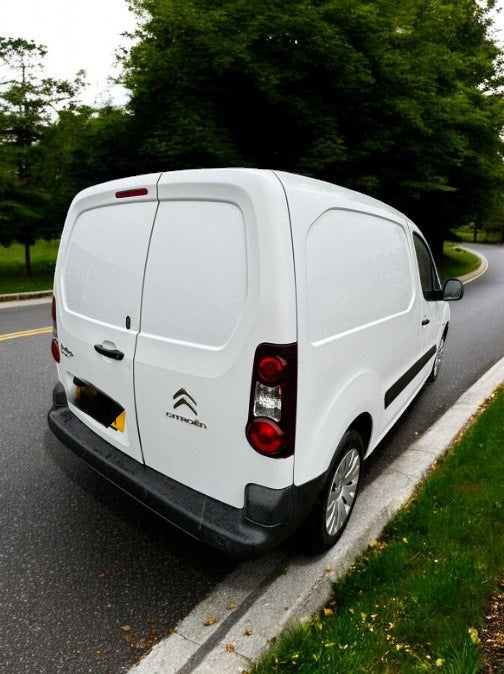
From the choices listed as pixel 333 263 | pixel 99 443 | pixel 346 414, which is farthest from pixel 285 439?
pixel 99 443

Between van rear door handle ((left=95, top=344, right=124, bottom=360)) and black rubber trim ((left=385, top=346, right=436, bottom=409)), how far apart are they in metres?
1.83

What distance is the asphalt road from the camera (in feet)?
7.43

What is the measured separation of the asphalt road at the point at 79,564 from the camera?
2264 millimetres

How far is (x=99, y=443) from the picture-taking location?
2947 millimetres

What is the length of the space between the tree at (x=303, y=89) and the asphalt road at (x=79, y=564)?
42.2 feet

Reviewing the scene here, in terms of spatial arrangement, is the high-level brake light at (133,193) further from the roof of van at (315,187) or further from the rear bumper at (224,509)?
the rear bumper at (224,509)

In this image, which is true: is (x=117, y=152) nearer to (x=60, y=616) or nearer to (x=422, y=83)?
(x=422, y=83)

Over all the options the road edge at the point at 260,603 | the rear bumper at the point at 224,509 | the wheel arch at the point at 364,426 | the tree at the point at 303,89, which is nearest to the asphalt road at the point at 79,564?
the road edge at the point at 260,603

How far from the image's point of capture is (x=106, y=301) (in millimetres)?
2793

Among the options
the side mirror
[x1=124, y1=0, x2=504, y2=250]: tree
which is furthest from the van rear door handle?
[x1=124, y1=0, x2=504, y2=250]: tree

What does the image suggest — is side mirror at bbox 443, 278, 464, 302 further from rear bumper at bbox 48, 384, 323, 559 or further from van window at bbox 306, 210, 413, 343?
rear bumper at bbox 48, 384, 323, 559

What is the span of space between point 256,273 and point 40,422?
133 inches

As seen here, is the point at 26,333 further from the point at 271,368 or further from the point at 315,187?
the point at 271,368

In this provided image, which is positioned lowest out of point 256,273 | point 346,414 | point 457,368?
point 457,368
